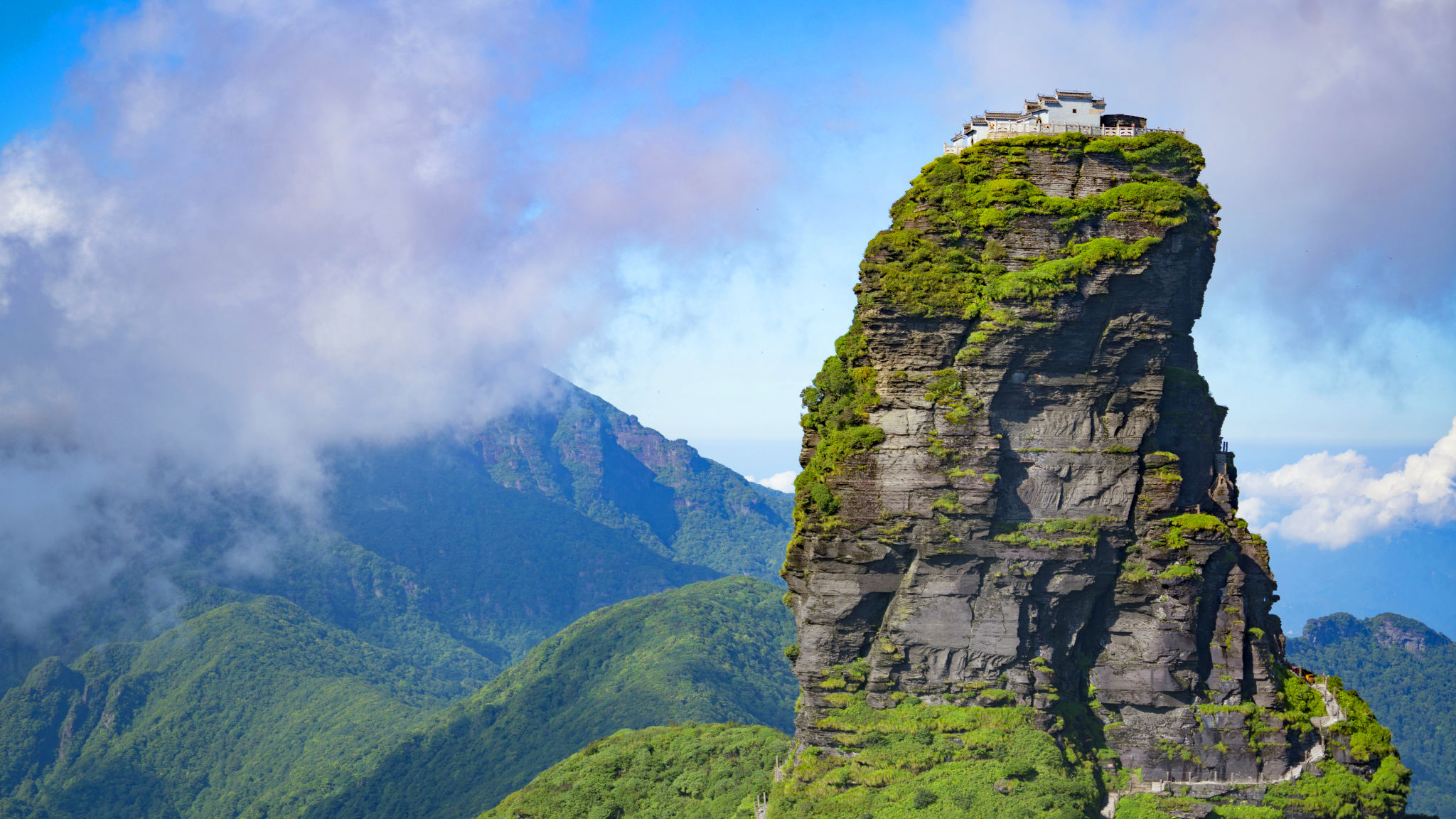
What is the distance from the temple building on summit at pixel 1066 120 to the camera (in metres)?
51.6

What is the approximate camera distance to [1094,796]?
4875cm

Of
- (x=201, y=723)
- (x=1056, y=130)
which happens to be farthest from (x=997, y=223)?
(x=201, y=723)

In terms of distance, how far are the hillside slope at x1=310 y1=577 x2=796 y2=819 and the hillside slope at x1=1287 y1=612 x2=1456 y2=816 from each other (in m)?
81.2

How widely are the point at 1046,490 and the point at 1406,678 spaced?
494 feet

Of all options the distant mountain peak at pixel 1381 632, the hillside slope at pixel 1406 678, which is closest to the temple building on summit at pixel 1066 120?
the hillside slope at pixel 1406 678

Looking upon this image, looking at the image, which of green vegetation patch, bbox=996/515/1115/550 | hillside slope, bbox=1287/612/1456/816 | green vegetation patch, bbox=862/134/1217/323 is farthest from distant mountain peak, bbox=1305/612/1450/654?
green vegetation patch, bbox=862/134/1217/323

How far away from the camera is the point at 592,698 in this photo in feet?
435

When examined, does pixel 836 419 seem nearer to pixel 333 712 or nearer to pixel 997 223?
pixel 997 223

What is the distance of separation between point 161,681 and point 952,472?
157350 millimetres

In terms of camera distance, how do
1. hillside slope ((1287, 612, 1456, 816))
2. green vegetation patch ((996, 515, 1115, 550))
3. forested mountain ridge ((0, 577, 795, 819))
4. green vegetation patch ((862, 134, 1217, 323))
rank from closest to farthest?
green vegetation patch ((862, 134, 1217, 323))
green vegetation patch ((996, 515, 1115, 550))
forested mountain ridge ((0, 577, 795, 819))
hillside slope ((1287, 612, 1456, 816))

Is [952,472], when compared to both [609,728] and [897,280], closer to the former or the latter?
[897,280]

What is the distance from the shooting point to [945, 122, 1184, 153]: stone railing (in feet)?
167

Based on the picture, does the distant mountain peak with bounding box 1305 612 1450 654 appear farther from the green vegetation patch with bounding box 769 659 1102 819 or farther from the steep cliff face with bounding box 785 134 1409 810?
the green vegetation patch with bounding box 769 659 1102 819

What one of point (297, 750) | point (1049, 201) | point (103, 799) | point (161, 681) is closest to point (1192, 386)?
point (1049, 201)
